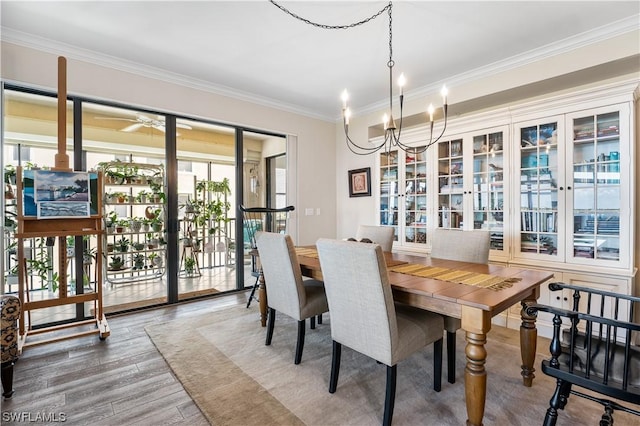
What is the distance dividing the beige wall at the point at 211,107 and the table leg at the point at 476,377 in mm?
3213

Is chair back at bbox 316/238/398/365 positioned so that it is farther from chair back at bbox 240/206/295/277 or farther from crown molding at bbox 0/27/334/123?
crown molding at bbox 0/27/334/123

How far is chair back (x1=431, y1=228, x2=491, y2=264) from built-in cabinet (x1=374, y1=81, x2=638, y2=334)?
2.31ft

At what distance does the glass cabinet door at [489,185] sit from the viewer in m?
3.08

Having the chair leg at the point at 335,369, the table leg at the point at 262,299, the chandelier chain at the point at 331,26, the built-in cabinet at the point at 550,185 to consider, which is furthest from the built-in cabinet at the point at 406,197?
the chair leg at the point at 335,369

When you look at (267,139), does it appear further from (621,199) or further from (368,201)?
(621,199)

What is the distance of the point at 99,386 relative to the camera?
6.51 feet

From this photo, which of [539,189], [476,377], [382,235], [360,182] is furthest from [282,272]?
[360,182]

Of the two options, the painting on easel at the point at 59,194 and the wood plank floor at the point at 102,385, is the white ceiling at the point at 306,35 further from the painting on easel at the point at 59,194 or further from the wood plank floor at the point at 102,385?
the wood plank floor at the point at 102,385

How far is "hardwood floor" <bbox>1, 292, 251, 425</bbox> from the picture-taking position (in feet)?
5.60

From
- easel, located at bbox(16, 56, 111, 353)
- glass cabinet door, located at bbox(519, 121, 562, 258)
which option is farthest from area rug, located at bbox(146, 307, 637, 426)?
glass cabinet door, located at bbox(519, 121, 562, 258)

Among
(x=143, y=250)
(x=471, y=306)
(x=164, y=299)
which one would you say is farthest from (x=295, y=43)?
(x=164, y=299)

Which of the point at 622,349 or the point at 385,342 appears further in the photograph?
the point at 385,342

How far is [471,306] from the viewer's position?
147cm

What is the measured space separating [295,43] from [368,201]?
238 cm
